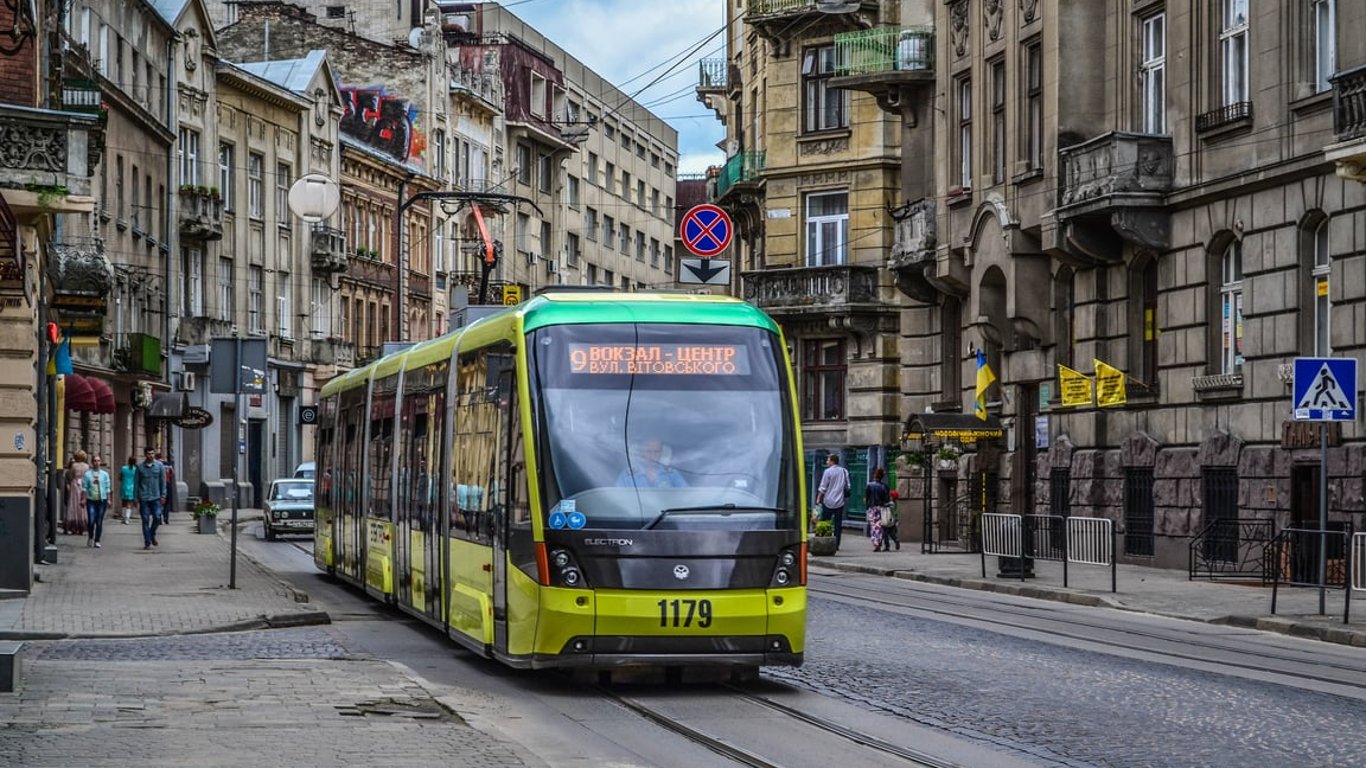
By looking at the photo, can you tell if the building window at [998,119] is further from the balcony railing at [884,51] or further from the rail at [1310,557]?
the rail at [1310,557]

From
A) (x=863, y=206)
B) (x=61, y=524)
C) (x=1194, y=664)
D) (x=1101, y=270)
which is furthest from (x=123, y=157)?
(x=1194, y=664)

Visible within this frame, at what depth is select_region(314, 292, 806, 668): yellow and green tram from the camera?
1465 cm

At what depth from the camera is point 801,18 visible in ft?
178

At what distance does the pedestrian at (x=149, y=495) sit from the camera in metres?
39.2

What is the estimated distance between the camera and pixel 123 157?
5697 centimetres

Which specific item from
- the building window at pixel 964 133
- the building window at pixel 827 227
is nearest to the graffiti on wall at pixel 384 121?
the building window at pixel 827 227

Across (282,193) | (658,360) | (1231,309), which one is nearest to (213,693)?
(658,360)

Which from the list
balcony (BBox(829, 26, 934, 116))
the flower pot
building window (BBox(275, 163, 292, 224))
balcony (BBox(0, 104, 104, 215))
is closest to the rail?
the flower pot

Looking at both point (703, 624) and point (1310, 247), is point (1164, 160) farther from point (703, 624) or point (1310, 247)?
point (703, 624)

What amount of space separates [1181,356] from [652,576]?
19.5 metres

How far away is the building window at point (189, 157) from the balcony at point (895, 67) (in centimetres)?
2447

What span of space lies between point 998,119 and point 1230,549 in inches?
510

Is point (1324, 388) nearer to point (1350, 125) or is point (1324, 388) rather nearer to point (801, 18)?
point (1350, 125)

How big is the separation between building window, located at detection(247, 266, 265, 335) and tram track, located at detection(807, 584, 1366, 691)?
146 ft
